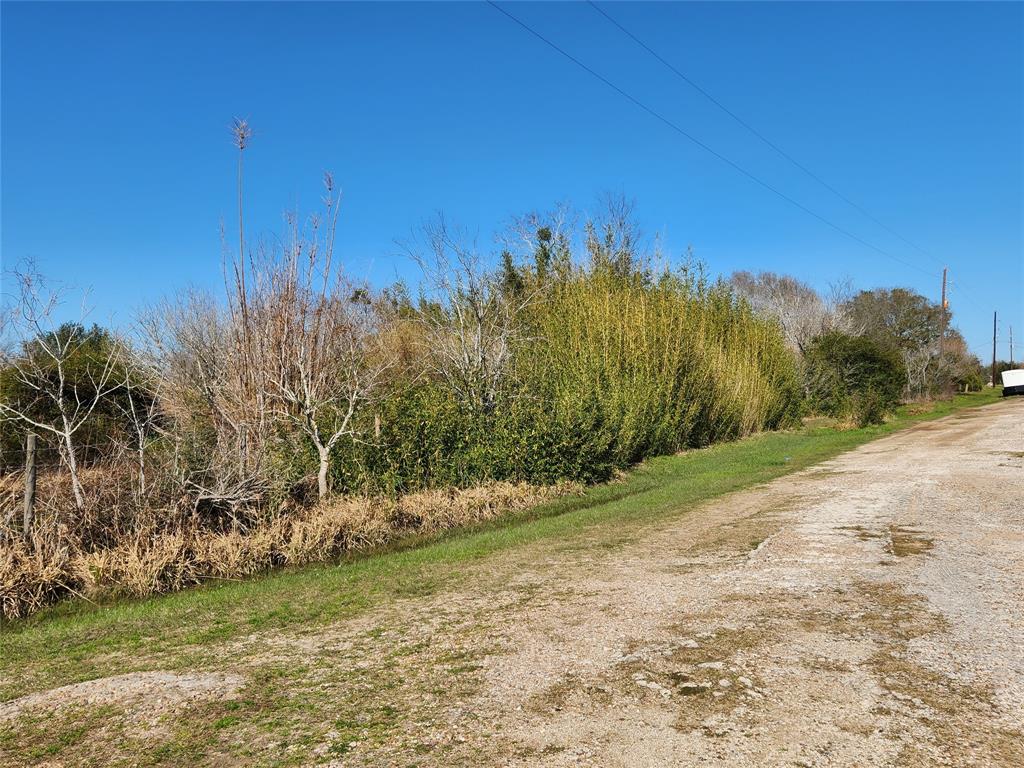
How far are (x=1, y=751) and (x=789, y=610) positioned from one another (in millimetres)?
4429

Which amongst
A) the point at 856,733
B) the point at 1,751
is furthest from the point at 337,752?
the point at 856,733

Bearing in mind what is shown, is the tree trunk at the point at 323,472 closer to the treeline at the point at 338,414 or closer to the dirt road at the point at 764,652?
the treeline at the point at 338,414

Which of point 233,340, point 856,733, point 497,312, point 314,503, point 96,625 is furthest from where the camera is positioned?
point 497,312

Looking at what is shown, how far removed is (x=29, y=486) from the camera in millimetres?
6844

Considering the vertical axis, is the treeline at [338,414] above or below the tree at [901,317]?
below

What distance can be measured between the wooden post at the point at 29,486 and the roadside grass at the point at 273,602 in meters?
0.99

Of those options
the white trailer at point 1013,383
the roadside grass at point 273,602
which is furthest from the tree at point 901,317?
the roadside grass at point 273,602

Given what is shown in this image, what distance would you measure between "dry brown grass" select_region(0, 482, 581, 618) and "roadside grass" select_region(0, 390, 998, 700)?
32 cm

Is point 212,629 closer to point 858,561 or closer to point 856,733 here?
point 856,733

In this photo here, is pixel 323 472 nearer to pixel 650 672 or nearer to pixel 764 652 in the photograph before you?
pixel 650 672

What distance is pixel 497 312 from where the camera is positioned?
591 inches

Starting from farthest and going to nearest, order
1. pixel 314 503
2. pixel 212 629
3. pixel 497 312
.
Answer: pixel 497 312 < pixel 314 503 < pixel 212 629

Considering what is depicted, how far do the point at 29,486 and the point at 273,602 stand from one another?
3076 mm

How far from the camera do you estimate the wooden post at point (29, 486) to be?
6766 mm
